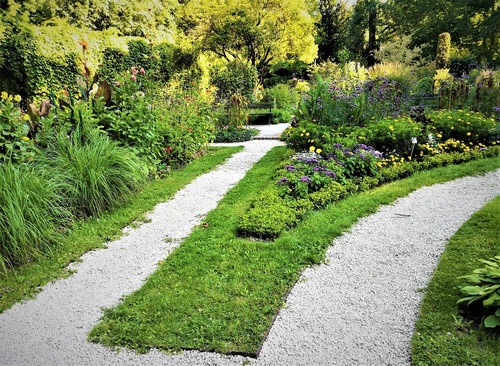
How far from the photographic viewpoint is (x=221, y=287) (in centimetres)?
263

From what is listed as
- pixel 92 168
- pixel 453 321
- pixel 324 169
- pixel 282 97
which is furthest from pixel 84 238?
pixel 282 97

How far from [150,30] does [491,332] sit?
47.9 feet

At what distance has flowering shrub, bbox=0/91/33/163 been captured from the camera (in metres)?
3.49

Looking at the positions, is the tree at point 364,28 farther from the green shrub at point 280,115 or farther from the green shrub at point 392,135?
the green shrub at point 392,135

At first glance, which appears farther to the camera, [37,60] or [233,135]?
[37,60]

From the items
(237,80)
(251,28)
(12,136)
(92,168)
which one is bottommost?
(92,168)

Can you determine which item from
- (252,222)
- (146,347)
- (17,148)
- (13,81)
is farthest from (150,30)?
(146,347)

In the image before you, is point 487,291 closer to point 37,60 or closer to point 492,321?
point 492,321

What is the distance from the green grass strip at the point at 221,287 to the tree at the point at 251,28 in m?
11.0

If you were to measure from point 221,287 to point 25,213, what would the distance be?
1.83 meters

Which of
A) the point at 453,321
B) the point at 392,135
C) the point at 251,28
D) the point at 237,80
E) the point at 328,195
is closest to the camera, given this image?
the point at 453,321

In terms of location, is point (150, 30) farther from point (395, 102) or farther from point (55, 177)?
point (55, 177)

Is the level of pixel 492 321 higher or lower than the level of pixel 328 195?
lower

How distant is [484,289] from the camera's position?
7.36 feet
